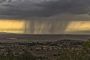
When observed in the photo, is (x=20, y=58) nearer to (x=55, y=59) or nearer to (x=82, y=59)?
(x=55, y=59)

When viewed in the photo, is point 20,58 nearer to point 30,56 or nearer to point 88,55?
point 30,56

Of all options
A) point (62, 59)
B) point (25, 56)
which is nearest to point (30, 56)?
point (25, 56)

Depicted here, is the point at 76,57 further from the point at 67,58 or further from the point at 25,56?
the point at 25,56

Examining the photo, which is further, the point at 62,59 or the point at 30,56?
the point at 30,56

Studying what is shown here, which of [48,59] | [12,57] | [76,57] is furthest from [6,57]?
[76,57]

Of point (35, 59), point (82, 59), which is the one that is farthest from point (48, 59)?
point (82, 59)

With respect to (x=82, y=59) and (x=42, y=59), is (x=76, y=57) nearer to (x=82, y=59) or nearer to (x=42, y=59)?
(x=82, y=59)

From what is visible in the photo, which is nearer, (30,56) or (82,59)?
(82,59)
